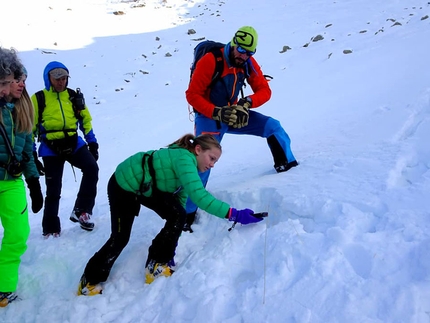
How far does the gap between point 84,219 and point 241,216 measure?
2.50m

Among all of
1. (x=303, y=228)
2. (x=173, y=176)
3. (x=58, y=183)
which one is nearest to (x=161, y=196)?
(x=173, y=176)

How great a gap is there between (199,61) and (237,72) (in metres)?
0.47

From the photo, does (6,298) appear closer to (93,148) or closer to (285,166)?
(93,148)

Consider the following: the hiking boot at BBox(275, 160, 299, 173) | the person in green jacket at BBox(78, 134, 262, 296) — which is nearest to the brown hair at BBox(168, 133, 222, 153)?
the person in green jacket at BBox(78, 134, 262, 296)

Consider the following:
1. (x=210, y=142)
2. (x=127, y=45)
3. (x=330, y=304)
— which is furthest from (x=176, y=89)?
(x=330, y=304)

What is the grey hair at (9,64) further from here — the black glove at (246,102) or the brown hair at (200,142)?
the black glove at (246,102)

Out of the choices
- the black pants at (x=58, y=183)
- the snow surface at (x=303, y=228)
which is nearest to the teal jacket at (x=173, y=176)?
the snow surface at (x=303, y=228)

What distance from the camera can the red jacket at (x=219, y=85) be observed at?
4215mm

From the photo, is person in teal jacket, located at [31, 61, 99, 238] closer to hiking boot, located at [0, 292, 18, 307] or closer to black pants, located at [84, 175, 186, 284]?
hiking boot, located at [0, 292, 18, 307]

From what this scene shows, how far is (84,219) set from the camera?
4723 mm

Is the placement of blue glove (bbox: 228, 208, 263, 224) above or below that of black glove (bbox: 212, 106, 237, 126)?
below

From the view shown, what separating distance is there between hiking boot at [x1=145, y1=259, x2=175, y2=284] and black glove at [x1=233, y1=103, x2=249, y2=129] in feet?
5.81

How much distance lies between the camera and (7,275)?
3219 mm

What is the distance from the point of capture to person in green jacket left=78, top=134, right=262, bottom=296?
3016mm
